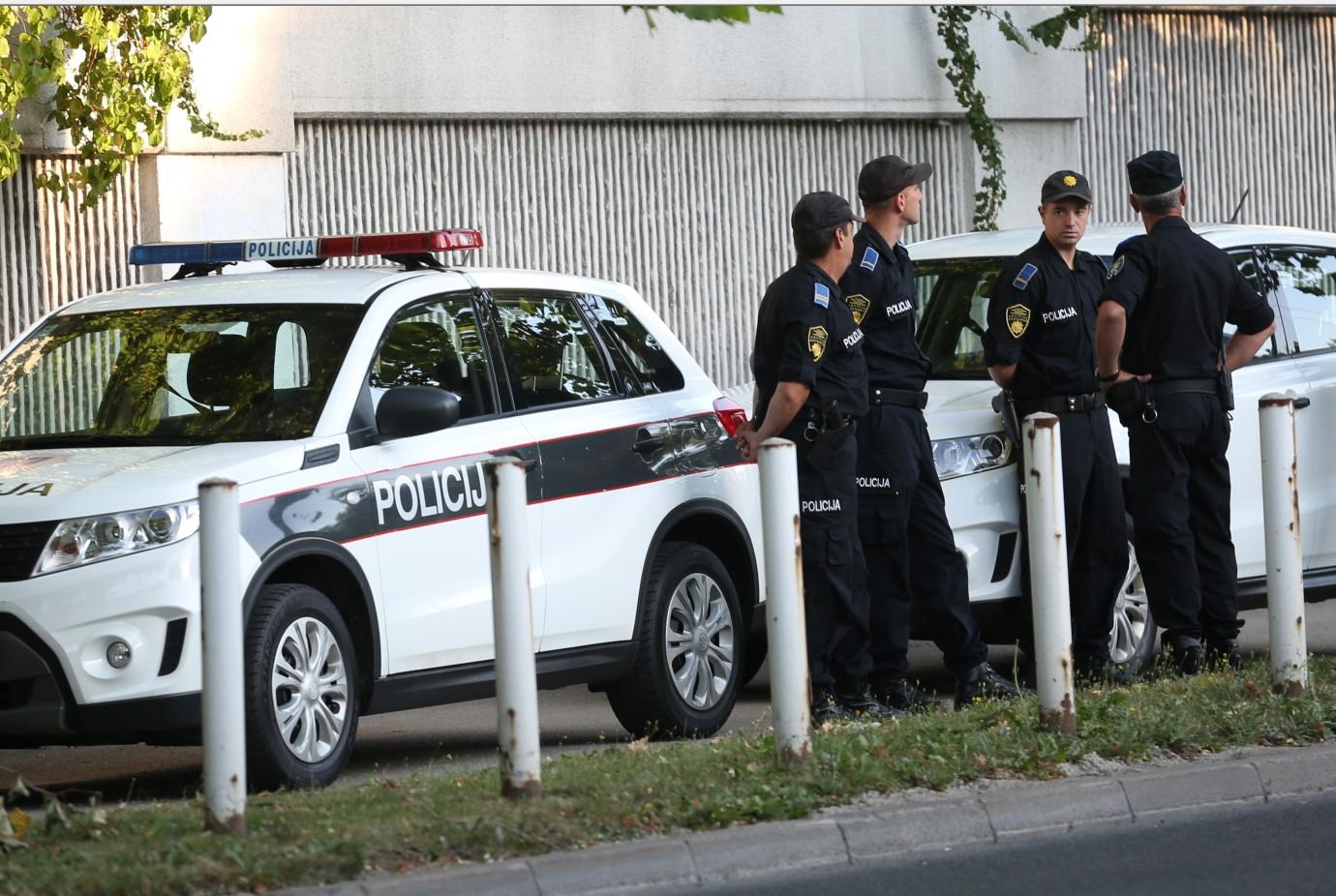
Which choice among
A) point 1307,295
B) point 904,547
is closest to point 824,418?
point 904,547

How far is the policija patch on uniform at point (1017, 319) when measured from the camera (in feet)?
29.6

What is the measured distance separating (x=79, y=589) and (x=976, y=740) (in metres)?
2.87

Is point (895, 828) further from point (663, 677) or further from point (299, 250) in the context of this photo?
Answer: point (299, 250)

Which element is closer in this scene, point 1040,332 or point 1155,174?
point 1040,332

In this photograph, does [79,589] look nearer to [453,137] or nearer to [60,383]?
[60,383]

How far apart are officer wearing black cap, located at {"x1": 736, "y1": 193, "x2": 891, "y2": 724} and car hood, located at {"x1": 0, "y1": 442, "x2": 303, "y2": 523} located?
1.88 meters

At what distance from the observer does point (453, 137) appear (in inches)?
577

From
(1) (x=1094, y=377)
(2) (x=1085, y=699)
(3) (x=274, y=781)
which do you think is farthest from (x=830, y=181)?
(3) (x=274, y=781)

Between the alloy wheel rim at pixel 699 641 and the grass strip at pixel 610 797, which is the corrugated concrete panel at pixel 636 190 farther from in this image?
the grass strip at pixel 610 797

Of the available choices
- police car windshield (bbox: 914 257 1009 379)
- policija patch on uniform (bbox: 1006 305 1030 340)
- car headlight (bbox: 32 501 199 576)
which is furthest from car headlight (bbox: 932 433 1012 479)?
car headlight (bbox: 32 501 199 576)

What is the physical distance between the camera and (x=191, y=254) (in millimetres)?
8836

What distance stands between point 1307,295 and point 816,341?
3390mm

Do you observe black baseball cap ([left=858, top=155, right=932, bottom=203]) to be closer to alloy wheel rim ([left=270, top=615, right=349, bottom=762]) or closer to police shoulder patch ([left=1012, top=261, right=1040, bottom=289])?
police shoulder patch ([left=1012, top=261, right=1040, bottom=289])

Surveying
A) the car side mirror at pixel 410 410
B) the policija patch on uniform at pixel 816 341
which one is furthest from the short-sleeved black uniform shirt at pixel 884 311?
the car side mirror at pixel 410 410
